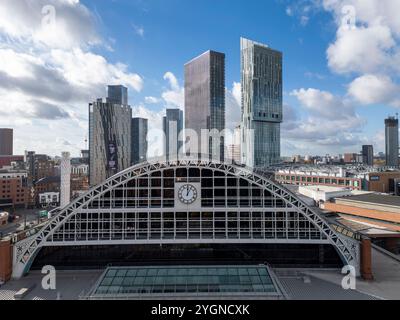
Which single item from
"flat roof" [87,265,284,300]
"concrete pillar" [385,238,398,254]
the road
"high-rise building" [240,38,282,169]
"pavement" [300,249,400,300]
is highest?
"high-rise building" [240,38,282,169]

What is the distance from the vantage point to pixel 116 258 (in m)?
30.5

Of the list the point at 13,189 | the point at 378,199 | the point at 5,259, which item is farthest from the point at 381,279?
the point at 13,189

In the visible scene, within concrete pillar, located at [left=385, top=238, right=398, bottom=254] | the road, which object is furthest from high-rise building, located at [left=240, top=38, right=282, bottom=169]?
concrete pillar, located at [left=385, top=238, right=398, bottom=254]

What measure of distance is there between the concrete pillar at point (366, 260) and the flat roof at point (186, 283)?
10626 mm

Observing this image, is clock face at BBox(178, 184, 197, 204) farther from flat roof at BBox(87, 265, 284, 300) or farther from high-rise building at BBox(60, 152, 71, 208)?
high-rise building at BBox(60, 152, 71, 208)

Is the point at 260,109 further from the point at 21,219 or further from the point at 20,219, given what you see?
the point at 20,219

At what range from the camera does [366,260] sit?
27344mm

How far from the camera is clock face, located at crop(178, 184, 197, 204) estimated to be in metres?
30.1

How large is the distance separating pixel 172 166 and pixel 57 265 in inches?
652

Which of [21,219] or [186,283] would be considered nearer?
[186,283]

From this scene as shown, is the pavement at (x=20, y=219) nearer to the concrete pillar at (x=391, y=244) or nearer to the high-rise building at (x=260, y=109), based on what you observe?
the concrete pillar at (x=391, y=244)

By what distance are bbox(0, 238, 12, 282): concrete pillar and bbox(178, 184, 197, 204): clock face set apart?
58.3 feet

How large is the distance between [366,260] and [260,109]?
172 meters

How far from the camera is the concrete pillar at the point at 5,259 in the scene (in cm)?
2653
